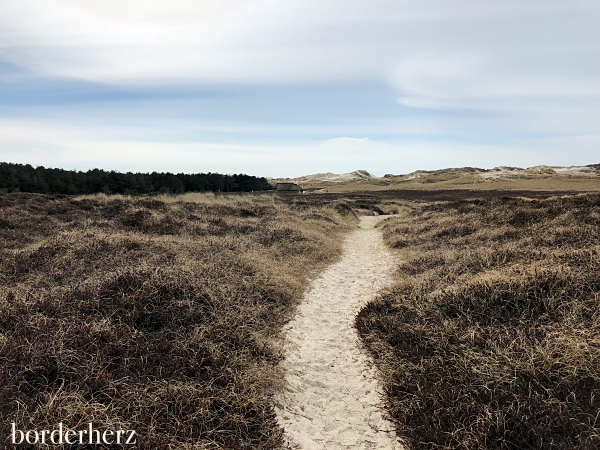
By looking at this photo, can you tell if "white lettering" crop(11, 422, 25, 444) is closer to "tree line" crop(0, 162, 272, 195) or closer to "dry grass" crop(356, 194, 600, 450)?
"dry grass" crop(356, 194, 600, 450)

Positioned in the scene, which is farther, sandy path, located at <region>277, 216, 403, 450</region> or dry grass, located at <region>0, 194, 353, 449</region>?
sandy path, located at <region>277, 216, 403, 450</region>

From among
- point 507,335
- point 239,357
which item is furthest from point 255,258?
point 507,335

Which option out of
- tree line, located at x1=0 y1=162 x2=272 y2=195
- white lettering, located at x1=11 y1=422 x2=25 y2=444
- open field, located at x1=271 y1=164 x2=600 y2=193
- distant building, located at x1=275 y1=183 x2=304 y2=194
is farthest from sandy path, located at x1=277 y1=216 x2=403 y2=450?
distant building, located at x1=275 y1=183 x2=304 y2=194

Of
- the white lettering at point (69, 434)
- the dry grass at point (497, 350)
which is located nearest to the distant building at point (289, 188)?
the dry grass at point (497, 350)

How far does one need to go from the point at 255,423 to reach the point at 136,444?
5.13 ft

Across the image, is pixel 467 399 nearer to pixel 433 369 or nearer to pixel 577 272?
pixel 433 369

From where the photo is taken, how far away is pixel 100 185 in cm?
6738

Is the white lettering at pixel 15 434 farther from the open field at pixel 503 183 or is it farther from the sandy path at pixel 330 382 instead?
the open field at pixel 503 183

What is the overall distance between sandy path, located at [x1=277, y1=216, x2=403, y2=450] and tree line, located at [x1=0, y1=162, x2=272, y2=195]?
2128 inches

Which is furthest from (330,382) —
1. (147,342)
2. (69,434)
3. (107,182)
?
(107,182)

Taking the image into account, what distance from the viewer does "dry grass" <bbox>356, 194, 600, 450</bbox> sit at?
4246mm

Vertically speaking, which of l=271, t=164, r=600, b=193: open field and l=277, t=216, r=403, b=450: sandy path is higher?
l=271, t=164, r=600, b=193: open field

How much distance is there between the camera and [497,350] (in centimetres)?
556

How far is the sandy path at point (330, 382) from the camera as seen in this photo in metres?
4.83
